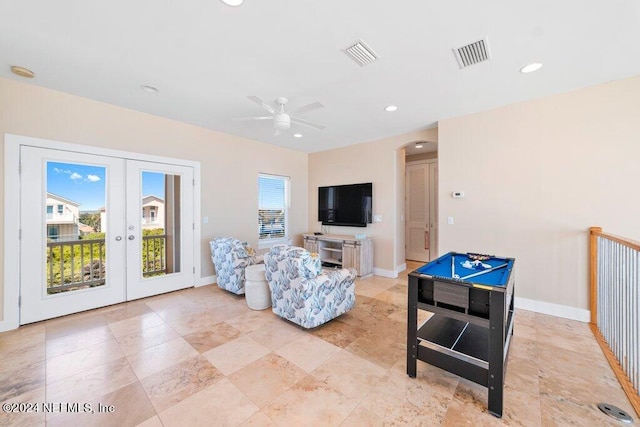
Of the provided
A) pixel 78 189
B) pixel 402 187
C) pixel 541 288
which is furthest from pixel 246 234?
pixel 541 288

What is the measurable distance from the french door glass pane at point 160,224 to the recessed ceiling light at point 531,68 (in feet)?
16.1

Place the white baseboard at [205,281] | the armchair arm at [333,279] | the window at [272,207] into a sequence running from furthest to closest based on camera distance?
the window at [272,207] < the white baseboard at [205,281] < the armchair arm at [333,279]

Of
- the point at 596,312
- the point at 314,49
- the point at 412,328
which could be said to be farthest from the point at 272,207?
the point at 596,312

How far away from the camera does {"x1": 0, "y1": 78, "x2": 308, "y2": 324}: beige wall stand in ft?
9.91

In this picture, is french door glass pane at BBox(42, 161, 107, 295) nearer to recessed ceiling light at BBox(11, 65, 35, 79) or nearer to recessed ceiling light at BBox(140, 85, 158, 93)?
recessed ceiling light at BBox(11, 65, 35, 79)

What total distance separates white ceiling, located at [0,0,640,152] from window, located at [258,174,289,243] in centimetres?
236

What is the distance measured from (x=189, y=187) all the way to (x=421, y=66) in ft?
12.9

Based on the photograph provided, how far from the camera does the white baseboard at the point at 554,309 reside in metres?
3.11

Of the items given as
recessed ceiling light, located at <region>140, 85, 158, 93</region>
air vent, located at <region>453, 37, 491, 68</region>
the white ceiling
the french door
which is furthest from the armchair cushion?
air vent, located at <region>453, 37, 491, 68</region>

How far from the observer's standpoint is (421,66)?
102 inches

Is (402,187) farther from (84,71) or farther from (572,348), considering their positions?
(84,71)

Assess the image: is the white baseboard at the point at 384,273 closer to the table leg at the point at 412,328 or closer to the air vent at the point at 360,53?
the table leg at the point at 412,328

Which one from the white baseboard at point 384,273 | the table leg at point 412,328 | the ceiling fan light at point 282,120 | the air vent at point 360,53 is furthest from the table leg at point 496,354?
the white baseboard at point 384,273

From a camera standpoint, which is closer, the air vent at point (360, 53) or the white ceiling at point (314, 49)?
the white ceiling at point (314, 49)
